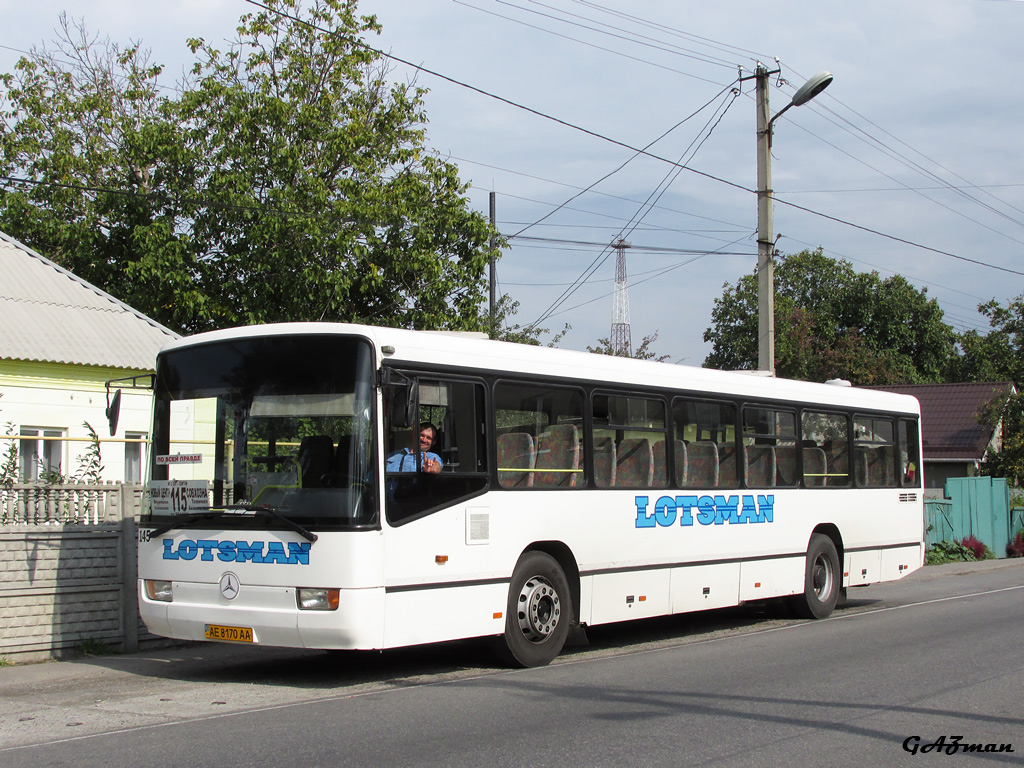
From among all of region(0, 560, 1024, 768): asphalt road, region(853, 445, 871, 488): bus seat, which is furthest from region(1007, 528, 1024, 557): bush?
region(0, 560, 1024, 768): asphalt road

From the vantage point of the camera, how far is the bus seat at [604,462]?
10.7 meters

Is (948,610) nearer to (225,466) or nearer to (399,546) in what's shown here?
(399,546)

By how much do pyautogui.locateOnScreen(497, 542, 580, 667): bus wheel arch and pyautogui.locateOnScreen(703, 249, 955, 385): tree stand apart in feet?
159

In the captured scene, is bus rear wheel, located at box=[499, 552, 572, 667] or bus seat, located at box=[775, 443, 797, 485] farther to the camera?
bus seat, located at box=[775, 443, 797, 485]

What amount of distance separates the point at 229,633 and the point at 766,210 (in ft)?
47.9

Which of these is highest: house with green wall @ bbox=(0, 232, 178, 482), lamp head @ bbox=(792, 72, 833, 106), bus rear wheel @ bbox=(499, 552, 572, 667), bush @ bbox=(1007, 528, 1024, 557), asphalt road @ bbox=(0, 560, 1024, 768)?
lamp head @ bbox=(792, 72, 833, 106)

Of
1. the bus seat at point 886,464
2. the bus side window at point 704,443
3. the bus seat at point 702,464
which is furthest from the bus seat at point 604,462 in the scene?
the bus seat at point 886,464

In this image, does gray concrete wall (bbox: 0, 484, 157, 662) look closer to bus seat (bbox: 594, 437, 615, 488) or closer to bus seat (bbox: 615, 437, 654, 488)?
bus seat (bbox: 594, 437, 615, 488)

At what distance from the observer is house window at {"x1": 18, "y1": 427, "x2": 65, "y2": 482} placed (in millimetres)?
11852

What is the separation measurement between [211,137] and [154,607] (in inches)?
743

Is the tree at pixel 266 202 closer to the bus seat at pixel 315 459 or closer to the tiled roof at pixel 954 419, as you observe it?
the bus seat at pixel 315 459

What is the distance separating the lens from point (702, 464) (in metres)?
12.2

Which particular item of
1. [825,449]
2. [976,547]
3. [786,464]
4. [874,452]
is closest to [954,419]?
[976,547]

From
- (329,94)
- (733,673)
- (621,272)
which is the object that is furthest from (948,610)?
(621,272)
